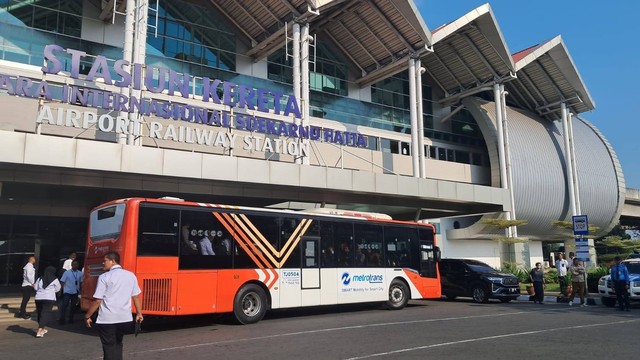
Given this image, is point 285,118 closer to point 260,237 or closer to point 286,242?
point 286,242

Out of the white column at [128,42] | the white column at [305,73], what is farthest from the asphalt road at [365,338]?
the white column at [305,73]

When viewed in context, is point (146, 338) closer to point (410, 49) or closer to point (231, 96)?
point (231, 96)

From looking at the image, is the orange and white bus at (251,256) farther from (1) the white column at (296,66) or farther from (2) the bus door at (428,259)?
(1) the white column at (296,66)

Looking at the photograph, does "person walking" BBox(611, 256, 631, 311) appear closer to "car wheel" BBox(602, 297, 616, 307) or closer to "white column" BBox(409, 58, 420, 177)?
"car wheel" BBox(602, 297, 616, 307)

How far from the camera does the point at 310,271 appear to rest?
14461 mm

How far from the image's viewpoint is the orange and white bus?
11461 millimetres

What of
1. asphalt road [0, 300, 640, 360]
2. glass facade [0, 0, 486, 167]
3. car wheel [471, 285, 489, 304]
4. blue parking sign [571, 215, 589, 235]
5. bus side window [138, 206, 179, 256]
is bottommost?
asphalt road [0, 300, 640, 360]

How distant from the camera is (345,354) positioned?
27.1 feet

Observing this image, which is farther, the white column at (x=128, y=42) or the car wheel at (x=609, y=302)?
the white column at (x=128, y=42)

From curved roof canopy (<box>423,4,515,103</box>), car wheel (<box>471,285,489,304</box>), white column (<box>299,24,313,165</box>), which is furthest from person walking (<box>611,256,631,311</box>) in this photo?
curved roof canopy (<box>423,4,515,103</box>)

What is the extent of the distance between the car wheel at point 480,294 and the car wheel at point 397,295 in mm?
3761

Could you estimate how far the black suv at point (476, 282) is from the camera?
18750 mm

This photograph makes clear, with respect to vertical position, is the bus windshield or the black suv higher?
the bus windshield

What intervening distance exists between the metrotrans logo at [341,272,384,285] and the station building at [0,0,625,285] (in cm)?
655
